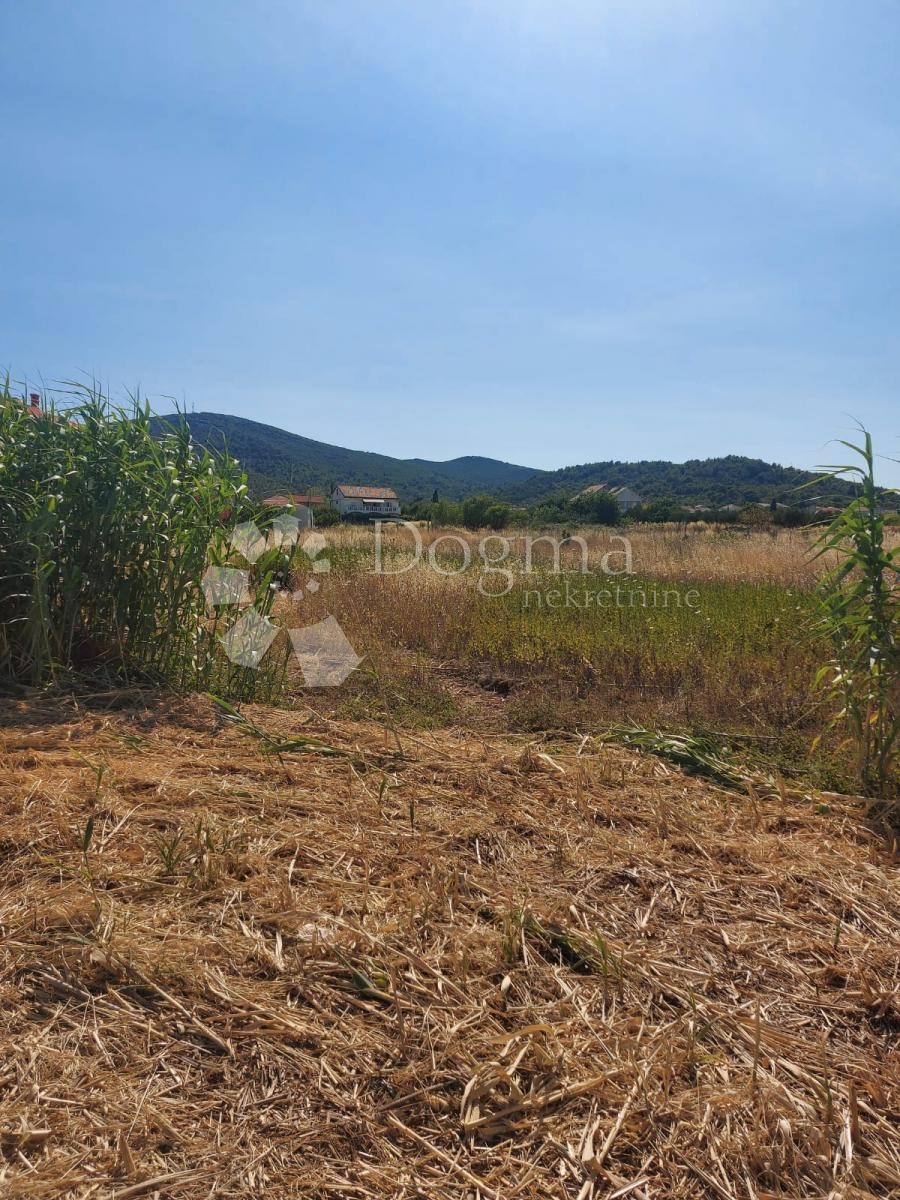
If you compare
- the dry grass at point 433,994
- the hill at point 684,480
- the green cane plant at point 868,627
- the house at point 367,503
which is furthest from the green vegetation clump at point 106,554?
the hill at point 684,480

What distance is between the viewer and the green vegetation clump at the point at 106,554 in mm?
4109

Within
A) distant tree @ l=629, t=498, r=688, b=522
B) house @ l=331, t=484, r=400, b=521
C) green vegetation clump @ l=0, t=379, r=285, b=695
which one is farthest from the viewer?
distant tree @ l=629, t=498, r=688, b=522

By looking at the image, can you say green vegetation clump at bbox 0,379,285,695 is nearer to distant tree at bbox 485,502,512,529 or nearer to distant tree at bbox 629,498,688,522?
distant tree at bbox 485,502,512,529

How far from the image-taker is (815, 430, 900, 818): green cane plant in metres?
2.92

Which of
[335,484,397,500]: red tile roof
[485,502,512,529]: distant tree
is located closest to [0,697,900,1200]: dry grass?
[485,502,512,529]: distant tree

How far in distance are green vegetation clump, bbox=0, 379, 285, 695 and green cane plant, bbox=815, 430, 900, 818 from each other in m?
3.17

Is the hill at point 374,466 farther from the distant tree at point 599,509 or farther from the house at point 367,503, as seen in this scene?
the distant tree at point 599,509

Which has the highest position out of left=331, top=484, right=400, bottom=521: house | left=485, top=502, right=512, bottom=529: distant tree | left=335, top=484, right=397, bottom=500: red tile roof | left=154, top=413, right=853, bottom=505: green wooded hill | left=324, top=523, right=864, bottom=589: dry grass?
left=154, top=413, right=853, bottom=505: green wooded hill

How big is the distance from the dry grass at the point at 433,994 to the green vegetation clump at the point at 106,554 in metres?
1.50

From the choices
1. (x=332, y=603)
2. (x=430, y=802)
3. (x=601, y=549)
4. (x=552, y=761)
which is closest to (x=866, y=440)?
(x=552, y=761)

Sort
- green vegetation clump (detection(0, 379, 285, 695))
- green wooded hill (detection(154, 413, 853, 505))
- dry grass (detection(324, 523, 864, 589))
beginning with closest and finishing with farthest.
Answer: green vegetation clump (detection(0, 379, 285, 695)), dry grass (detection(324, 523, 864, 589)), green wooded hill (detection(154, 413, 853, 505))

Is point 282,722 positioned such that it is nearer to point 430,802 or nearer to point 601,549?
point 430,802

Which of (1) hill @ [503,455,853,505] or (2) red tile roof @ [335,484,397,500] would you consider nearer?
(2) red tile roof @ [335,484,397,500]

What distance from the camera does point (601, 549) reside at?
18.1 metres
